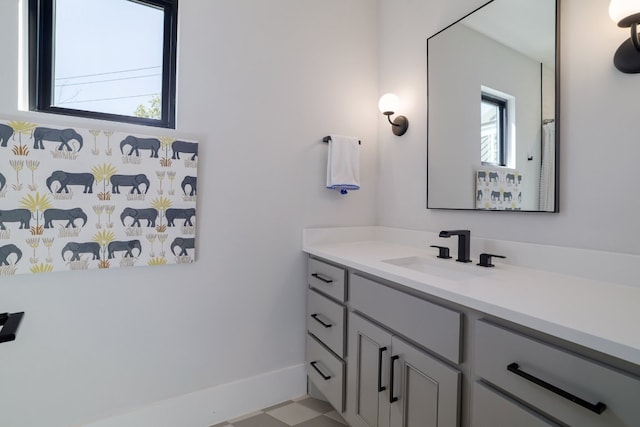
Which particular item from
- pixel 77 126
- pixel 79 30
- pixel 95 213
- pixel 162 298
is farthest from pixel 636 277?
pixel 79 30

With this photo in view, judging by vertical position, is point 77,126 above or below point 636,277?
above

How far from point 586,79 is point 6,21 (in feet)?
7.46

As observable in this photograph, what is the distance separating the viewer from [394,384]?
114 centimetres

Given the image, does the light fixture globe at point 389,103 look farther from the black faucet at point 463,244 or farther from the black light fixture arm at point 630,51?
the black light fixture arm at point 630,51

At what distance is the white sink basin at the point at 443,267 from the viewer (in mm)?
1337

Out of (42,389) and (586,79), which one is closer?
(586,79)

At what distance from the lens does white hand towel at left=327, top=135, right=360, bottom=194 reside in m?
1.85

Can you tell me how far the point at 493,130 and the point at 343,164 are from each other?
2.65 ft

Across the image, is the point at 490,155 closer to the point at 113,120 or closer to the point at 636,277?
the point at 636,277

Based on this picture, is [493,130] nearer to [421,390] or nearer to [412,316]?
[412,316]

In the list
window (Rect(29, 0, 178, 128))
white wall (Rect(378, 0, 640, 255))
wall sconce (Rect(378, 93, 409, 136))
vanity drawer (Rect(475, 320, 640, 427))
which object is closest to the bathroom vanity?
vanity drawer (Rect(475, 320, 640, 427))

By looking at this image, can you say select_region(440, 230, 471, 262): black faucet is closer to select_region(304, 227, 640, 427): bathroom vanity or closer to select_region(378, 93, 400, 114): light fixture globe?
select_region(304, 227, 640, 427): bathroom vanity

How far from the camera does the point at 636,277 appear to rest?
39.8 inches

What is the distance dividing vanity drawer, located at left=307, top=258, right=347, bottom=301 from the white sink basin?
247 mm
